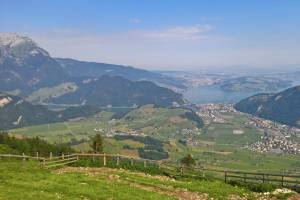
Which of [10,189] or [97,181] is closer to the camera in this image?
[10,189]

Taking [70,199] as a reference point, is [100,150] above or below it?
below

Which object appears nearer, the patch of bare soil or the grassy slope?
the grassy slope

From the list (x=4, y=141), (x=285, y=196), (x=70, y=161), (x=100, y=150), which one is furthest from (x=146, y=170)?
(x=4, y=141)

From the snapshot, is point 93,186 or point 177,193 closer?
point 93,186

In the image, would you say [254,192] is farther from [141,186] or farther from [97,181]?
[97,181]

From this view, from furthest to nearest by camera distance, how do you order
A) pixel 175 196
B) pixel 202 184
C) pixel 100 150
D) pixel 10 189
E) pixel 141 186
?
pixel 100 150
pixel 202 184
pixel 141 186
pixel 175 196
pixel 10 189

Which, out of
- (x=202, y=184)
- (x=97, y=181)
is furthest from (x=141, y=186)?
(x=202, y=184)

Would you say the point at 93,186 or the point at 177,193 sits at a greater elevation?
the point at 93,186

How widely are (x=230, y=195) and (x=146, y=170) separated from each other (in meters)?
19.1

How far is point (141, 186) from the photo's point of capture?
51.2 metres

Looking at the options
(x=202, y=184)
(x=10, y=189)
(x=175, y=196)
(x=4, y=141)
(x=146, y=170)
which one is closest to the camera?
(x=10, y=189)

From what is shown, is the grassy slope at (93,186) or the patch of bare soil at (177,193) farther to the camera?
the patch of bare soil at (177,193)

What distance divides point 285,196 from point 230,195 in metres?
6.22

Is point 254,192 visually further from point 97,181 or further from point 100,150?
point 100,150
